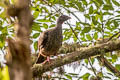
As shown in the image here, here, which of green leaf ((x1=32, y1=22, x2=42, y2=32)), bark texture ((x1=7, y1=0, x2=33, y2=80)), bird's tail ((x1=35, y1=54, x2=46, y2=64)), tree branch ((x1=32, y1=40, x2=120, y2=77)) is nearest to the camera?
bark texture ((x1=7, y1=0, x2=33, y2=80))

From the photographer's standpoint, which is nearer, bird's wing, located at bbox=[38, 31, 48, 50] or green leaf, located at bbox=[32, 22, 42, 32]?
green leaf, located at bbox=[32, 22, 42, 32]

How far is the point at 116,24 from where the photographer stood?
10.1ft

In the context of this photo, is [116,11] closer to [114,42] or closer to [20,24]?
[114,42]

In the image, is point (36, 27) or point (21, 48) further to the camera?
point (36, 27)

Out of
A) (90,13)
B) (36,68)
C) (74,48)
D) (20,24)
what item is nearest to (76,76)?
(74,48)

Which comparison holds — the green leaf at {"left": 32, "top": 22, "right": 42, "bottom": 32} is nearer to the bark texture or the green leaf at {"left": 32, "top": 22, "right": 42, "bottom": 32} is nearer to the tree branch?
the tree branch

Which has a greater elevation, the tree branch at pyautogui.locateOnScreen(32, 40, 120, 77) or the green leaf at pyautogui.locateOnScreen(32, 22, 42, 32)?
the green leaf at pyautogui.locateOnScreen(32, 22, 42, 32)

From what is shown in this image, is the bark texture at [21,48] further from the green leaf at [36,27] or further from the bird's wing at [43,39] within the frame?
the bird's wing at [43,39]

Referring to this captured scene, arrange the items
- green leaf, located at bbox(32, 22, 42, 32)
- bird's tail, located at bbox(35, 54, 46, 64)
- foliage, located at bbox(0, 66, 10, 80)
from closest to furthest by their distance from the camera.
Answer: foliage, located at bbox(0, 66, 10, 80)
green leaf, located at bbox(32, 22, 42, 32)
bird's tail, located at bbox(35, 54, 46, 64)

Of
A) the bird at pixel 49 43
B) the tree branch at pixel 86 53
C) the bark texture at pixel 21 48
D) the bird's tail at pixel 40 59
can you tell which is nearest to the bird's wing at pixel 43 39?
the bird at pixel 49 43

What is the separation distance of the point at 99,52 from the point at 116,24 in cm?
56

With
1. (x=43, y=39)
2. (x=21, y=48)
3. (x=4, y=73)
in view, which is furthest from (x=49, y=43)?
(x=21, y=48)

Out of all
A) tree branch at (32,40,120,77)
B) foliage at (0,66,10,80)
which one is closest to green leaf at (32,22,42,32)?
tree branch at (32,40,120,77)

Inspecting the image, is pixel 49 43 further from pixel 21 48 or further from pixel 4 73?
pixel 21 48
